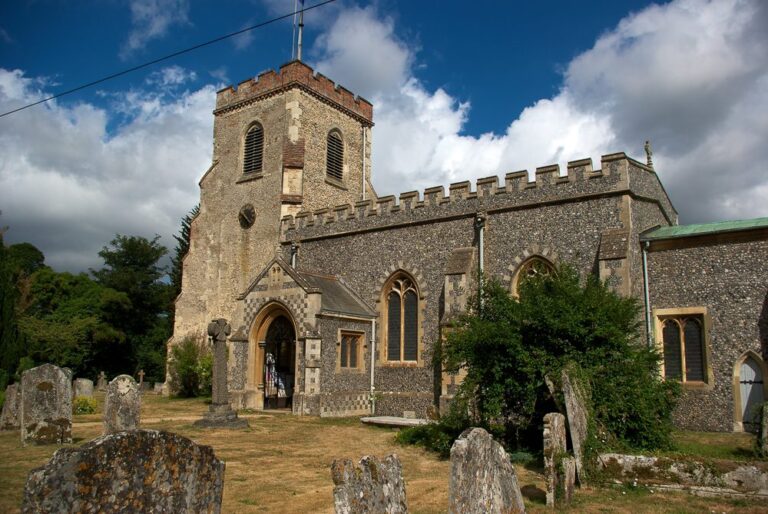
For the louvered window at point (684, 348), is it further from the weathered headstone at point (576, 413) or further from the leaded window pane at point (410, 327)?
the leaded window pane at point (410, 327)

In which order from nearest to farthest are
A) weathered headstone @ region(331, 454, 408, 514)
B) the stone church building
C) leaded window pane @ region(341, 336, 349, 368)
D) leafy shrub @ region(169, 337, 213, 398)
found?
weathered headstone @ region(331, 454, 408, 514)
the stone church building
leaded window pane @ region(341, 336, 349, 368)
leafy shrub @ region(169, 337, 213, 398)

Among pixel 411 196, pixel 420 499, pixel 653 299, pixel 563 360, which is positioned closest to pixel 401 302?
pixel 411 196

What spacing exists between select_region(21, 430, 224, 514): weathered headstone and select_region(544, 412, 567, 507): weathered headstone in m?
5.48

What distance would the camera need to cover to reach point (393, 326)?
67.2ft

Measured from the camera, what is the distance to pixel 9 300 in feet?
70.5

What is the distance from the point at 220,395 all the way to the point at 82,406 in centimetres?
656

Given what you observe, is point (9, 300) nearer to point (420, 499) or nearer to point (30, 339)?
point (30, 339)

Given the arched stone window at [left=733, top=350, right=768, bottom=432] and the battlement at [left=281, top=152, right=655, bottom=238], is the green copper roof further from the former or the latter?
the arched stone window at [left=733, top=350, right=768, bottom=432]

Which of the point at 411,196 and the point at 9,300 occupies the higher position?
the point at 411,196

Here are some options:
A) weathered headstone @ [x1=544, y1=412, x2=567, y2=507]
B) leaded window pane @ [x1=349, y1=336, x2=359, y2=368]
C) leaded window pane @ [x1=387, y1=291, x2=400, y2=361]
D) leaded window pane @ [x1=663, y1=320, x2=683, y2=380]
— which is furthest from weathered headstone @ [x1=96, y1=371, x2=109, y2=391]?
weathered headstone @ [x1=544, y1=412, x2=567, y2=507]

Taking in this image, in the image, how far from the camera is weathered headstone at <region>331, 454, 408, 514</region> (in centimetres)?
447

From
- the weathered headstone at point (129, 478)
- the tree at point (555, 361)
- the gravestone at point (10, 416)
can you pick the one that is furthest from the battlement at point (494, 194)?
the weathered headstone at point (129, 478)

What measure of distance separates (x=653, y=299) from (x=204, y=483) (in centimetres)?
1510

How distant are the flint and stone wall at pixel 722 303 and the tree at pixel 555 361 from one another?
3534mm
